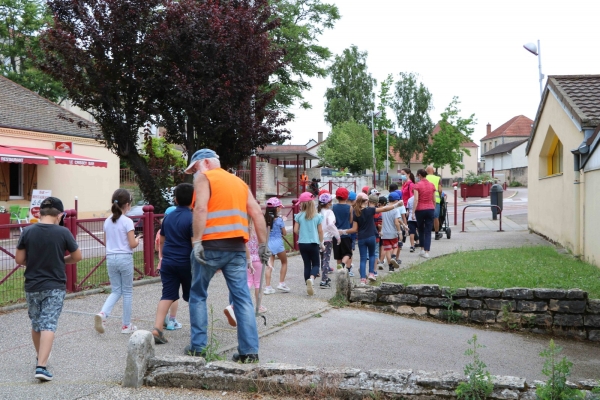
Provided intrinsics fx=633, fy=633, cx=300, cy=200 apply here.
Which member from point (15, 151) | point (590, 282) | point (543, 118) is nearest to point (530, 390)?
point (590, 282)

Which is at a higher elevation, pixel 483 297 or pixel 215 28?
pixel 215 28

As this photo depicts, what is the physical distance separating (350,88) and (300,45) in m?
37.4

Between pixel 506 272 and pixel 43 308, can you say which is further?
pixel 506 272

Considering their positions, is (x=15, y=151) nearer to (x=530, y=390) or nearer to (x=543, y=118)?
(x=543, y=118)

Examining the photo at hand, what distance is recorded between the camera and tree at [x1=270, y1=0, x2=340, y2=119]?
33781 millimetres

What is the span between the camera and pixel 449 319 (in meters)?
8.58

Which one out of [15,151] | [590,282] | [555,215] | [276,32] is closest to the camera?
[590,282]

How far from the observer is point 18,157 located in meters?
21.0

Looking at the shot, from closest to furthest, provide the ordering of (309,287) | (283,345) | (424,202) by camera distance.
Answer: (283,345), (309,287), (424,202)

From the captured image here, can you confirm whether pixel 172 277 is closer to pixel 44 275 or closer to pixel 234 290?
pixel 234 290

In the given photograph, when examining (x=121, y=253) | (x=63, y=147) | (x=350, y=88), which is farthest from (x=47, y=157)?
(x=350, y=88)

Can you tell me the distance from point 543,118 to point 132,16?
11275 mm

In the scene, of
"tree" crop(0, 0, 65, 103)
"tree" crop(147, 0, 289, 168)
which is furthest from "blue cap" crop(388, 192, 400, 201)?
"tree" crop(0, 0, 65, 103)

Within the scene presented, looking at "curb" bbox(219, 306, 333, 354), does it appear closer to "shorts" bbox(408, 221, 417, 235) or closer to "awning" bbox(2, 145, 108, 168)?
"shorts" bbox(408, 221, 417, 235)
